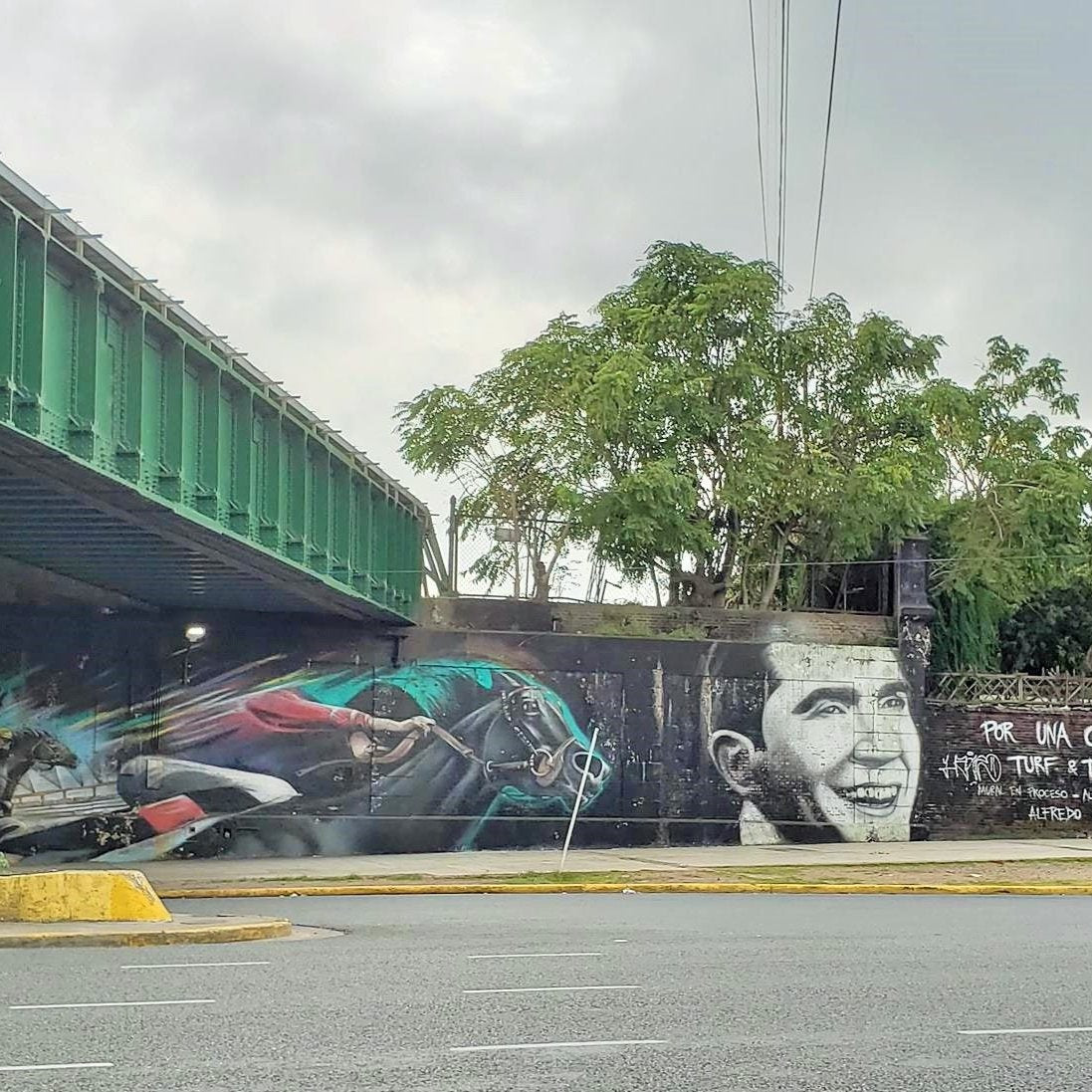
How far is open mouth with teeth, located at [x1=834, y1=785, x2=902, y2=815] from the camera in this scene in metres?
31.8

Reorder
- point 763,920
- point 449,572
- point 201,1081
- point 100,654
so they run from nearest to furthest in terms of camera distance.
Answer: point 201,1081 < point 763,920 < point 100,654 < point 449,572

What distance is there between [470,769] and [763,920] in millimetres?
12811

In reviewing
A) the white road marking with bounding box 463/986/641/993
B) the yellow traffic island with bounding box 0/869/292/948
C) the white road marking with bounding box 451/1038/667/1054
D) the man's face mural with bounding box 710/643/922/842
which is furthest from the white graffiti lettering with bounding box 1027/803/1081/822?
the white road marking with bounding box 451/1038/667/1054

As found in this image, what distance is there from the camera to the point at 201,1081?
7820 mm

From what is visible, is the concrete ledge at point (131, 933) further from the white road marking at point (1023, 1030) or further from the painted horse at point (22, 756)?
the painted horse at point (22, 756)

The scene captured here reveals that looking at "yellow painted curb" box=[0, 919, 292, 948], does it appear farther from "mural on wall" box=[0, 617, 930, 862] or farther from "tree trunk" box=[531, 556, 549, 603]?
"tree trunk" box=[531, 556, 549, 603]

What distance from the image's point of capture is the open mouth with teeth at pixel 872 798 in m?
31.8

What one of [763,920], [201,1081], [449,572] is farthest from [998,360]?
[201,1081]

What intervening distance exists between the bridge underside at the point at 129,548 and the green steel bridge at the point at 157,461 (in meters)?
0.04

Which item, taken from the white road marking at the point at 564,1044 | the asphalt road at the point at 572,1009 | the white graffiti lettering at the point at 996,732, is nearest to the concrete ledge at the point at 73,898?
the asphalt road at the point at 572,1009

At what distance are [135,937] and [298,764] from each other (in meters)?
14.5

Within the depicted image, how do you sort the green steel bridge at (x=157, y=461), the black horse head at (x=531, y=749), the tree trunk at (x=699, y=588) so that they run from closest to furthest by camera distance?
the green steel bridge at (x=157, y=461) < the black horse head at (x=531, y=749) < the tree trunk at (x=699, y=588)

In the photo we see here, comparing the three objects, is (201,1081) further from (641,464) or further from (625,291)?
(625,291)

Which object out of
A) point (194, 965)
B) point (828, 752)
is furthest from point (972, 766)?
point (194, 965)
